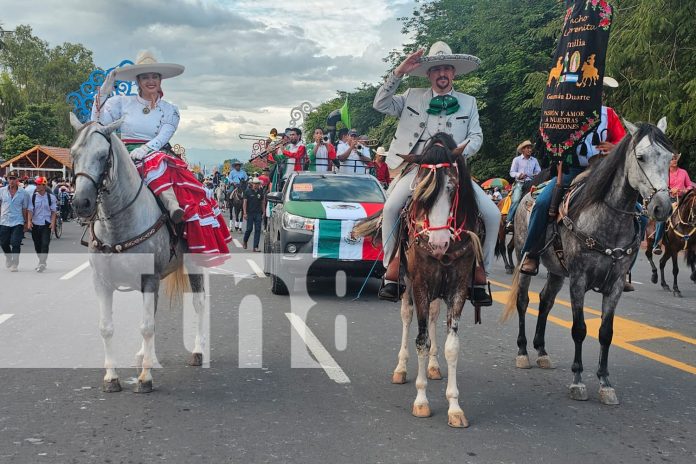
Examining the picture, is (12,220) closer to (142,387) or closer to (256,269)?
(256,269)

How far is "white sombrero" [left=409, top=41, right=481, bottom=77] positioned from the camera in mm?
6281

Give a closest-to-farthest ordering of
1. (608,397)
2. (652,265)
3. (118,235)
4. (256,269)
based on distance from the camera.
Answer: (608,397)
(118,235)
(652,265)
(256,269)

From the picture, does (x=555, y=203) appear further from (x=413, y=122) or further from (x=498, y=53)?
(x=498, y=53)

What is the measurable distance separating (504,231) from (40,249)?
1051 cm

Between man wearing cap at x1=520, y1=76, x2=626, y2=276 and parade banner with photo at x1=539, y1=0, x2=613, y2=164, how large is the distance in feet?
0.57

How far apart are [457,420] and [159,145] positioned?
3751 millimetres

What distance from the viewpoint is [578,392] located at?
5.71 m

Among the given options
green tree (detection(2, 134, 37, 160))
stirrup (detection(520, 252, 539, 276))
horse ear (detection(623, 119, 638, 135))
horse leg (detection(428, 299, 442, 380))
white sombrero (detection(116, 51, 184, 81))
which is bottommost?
horse leg (detection(428, 299, 442, 380))

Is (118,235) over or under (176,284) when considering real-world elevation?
over

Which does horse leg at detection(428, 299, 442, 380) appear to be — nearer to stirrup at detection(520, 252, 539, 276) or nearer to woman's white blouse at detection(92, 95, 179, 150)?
stirrup at detection(520, 252, 539, 276)

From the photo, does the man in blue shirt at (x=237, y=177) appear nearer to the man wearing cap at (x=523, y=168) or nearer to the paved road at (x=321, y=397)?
the man wearing cap at (x=523, y=168)

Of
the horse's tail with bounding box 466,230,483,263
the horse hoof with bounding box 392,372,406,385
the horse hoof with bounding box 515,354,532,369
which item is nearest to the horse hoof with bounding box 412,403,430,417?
the horse hoof with bounding box 392,372,406,385

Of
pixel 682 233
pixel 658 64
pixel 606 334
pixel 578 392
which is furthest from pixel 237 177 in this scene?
pixel 578 392

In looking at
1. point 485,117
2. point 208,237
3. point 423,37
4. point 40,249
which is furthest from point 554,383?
point 423,37
